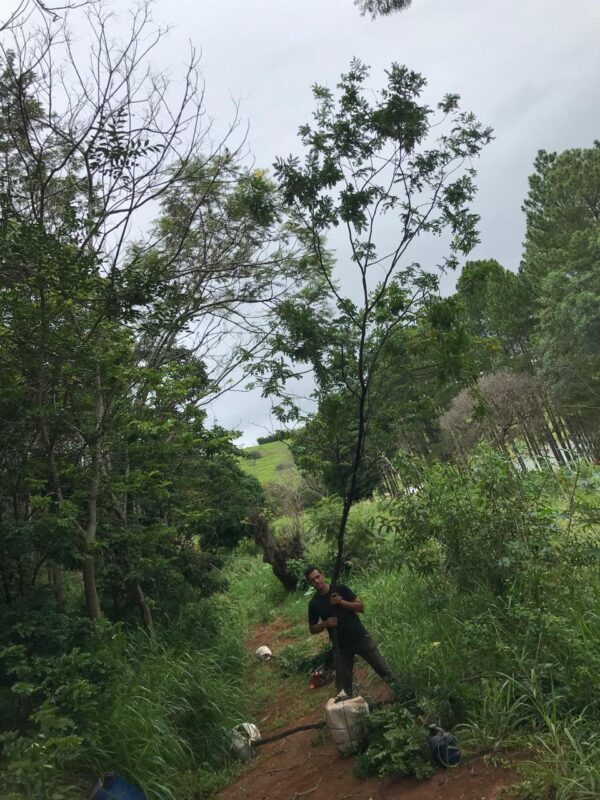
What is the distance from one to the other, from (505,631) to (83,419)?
473cm

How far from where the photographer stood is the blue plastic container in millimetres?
3869

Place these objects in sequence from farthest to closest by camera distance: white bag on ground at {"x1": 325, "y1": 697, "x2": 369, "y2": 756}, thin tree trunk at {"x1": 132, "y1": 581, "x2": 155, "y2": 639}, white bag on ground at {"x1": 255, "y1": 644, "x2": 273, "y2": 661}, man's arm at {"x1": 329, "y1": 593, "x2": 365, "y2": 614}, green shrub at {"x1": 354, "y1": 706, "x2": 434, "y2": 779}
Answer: white bag on ground at {"x1": 255, "y1": 644, "x2": 273, "y2": 661} < thin tree trunk at {"x1": 132, "y1": 581, "x2": 155, "y2": 639} < man's arm at {"x1": 329, "y1": 593, "x2": 365, "y2": 614} < white bag on ground at {"x1": 325, "y1": 697, "x2": 369, "y2": 756} < green shrub at {"x1": 354, "y1": 706, "x2": 434, "y2": 779}

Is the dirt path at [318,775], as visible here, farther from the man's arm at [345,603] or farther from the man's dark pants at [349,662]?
the man's arm at [345,603]

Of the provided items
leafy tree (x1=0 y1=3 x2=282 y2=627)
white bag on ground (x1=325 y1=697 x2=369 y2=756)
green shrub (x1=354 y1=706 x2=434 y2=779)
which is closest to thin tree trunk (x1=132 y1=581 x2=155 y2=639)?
leafy tree (x1=0 y1=3 x2=282 y2=627)

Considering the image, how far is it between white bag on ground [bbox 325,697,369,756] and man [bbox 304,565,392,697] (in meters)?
0.62

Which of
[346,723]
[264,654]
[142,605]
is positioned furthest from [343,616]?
[264,654]

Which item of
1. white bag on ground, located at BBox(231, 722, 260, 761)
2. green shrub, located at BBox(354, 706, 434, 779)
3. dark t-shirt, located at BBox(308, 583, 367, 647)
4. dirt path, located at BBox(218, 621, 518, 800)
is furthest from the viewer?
white bag on ground, located at BBox(231, 722, 260, 761)

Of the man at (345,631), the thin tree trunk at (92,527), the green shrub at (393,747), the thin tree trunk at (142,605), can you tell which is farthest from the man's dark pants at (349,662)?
the thin tree trunk at (142,605)

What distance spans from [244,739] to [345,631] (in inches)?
60.0

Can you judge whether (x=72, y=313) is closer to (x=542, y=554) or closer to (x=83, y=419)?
(x=83, y=419)

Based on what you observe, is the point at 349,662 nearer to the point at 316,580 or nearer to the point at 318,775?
the point at 316,580

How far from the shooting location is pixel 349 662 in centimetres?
523

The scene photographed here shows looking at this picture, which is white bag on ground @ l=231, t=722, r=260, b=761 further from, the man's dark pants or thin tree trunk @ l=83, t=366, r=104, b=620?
thin tree trunk @ l=83, t=366, r=104, b=620

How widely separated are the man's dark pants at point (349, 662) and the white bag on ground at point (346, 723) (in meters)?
0.62
